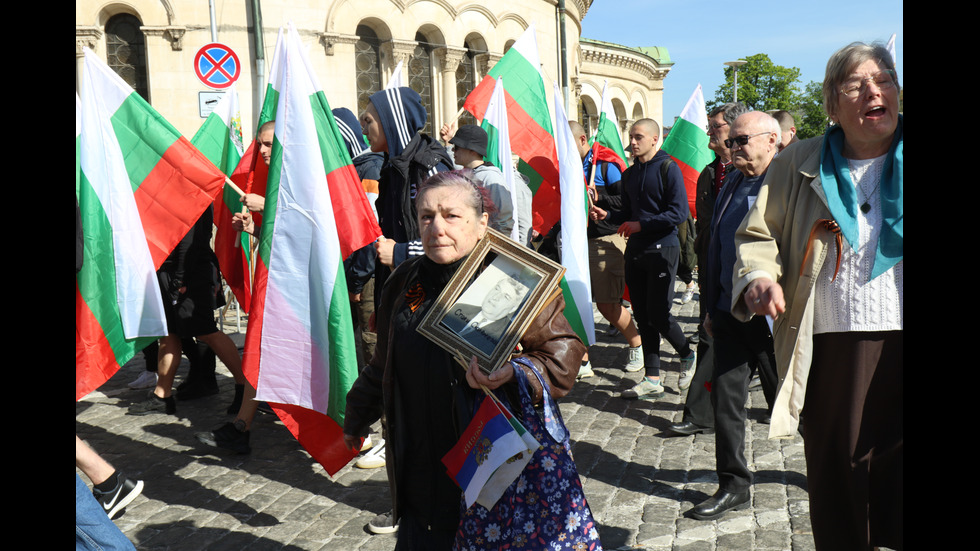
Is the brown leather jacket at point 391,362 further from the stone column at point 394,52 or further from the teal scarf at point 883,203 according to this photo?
the stone column at point 394,52

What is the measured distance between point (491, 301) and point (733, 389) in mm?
2140

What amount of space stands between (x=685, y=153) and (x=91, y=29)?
13270mm

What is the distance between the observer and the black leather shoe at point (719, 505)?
13.9 feet

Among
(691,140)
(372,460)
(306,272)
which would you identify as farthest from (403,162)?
(691,140)

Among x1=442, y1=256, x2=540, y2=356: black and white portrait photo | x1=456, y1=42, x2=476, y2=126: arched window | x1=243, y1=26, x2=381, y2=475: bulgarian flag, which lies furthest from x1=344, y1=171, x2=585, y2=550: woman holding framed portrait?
x1=456, y1=42, x2=476, y2=126: arched window

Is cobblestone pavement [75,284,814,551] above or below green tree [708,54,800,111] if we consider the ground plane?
below

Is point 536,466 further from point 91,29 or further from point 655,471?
point 91,29

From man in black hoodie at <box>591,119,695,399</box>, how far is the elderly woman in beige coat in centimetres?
364

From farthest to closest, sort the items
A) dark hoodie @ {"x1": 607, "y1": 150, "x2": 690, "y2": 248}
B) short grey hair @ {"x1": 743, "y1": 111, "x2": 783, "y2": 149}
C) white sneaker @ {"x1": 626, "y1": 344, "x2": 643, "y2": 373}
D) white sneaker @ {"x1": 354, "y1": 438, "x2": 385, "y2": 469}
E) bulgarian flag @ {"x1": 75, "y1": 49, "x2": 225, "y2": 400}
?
white sneaker @ {"x1": 626, "y1": 344, "x2": 643, "y2": 373} < dark hoodie @ {"x1": 607, "y1": 150, "x2": 690, "y2": 248} < white sneaker @ {"x1": 354, "y1": 438, "x2": 385, "y2": 469} < bulgarian flag @ {"x1": 75, "y1": 49, "x2": 225, "y2": 400} < short grey hair @ {"x1": 743, "y1": 111, "x2": 783, "y2": 149}

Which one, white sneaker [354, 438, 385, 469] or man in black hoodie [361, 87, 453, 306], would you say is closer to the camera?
man in black hoodie [361, 87, 453, 306]

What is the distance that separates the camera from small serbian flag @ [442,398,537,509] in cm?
246

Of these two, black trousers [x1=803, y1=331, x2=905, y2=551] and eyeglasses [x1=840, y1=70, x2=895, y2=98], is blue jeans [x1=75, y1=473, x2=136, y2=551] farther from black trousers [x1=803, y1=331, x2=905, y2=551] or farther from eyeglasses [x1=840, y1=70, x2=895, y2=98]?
eyeglasses [x1=840, y1=70, x2=895, y2=98]

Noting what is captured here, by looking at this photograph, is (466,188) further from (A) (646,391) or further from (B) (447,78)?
(B) (447,78)

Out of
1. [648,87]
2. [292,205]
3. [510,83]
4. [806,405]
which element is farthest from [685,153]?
[648,87]
